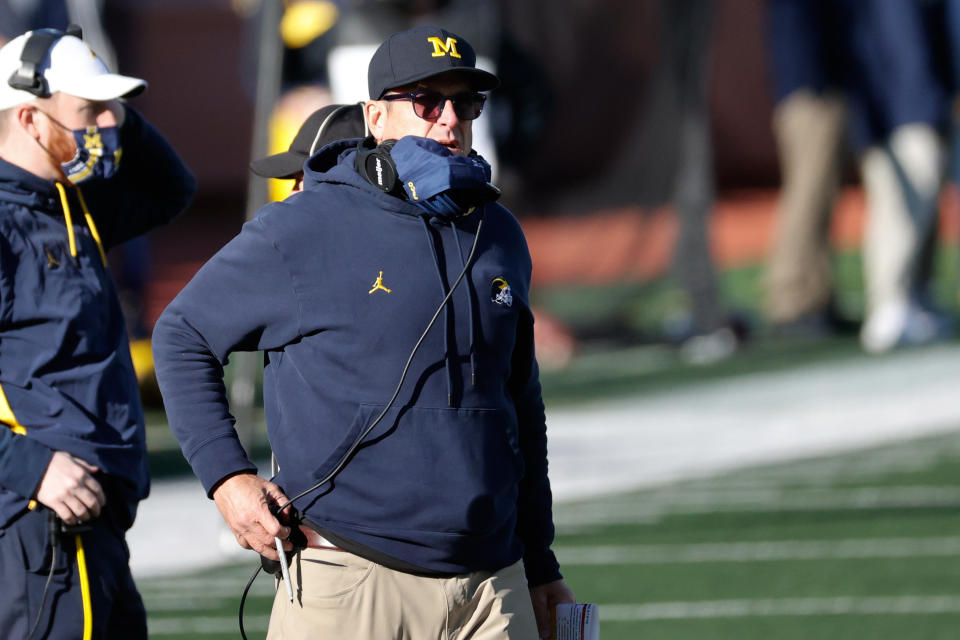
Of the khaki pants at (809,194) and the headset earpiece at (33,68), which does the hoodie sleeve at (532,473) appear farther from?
the khaki pants at (809,194)

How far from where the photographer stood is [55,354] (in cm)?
418

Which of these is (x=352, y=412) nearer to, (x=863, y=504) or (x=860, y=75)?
(x=863, y=504)

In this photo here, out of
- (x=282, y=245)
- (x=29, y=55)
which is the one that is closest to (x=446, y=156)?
(x=282, y=245)

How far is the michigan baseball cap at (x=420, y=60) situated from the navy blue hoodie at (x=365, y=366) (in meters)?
0.19

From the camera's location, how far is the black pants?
13.6ft

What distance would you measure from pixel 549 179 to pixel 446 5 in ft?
6.88

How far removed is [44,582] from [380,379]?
3.67 ft

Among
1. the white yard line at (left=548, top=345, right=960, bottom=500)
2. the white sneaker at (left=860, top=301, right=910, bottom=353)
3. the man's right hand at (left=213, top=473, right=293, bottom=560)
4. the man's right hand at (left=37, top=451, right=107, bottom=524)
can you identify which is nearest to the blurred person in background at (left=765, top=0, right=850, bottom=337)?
the white sneaker at (left=860, top=301, right=910, bottom=353)

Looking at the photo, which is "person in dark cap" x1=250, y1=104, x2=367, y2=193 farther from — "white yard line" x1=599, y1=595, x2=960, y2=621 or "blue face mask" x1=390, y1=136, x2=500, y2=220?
"white yard line" x1=599, y1=595, x2=960, y2=621

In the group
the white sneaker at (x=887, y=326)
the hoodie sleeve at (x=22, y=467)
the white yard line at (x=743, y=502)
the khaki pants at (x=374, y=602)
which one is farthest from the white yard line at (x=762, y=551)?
the white sneaker at (x=887, y=326)

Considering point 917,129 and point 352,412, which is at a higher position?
point 352,412

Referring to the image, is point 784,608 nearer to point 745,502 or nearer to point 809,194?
point 745,502

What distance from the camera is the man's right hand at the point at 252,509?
3.49 m

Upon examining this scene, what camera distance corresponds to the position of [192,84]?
103 ft
